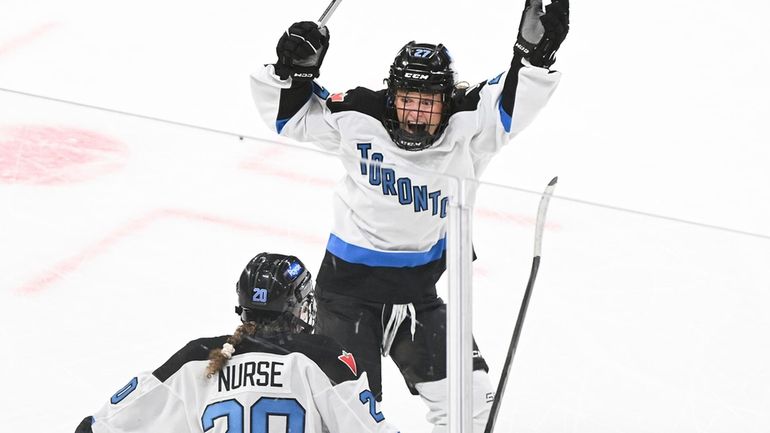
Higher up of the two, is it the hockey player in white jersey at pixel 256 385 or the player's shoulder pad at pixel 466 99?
the player's shoulder pad at pixel 466 99

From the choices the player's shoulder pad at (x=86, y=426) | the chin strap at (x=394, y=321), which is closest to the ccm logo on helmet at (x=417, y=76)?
the chin strap at (x=394, y=321)

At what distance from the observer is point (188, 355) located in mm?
2285

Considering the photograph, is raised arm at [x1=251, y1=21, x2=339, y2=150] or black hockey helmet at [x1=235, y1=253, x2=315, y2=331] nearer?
black hockey helmet at [x1=235, y1=253, x2=315, y2=331]

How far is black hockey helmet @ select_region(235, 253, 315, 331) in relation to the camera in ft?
7.69

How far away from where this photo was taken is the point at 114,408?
2326 millimetres

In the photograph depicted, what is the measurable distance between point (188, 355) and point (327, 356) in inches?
9.6

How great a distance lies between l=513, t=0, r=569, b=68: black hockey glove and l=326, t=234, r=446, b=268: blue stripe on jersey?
1.53ft

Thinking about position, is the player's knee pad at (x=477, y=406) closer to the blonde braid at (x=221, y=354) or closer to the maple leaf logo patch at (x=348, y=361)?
the maple leaf logo patch at (x=348, y=361)

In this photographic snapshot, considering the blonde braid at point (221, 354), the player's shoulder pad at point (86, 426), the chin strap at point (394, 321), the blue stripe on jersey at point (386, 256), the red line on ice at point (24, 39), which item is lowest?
the player's shoulder pad at point (86, 426)

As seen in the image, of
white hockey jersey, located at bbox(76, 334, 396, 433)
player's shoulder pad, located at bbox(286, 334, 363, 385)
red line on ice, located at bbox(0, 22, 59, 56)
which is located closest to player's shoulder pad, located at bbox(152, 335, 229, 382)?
white hockey jersey, located at bbox(76, 334, 396, 433)

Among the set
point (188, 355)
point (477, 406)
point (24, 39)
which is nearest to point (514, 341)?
point (477, 406)

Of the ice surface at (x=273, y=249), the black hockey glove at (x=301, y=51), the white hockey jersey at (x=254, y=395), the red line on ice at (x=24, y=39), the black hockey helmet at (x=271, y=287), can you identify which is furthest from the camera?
the red line on ice at (x=24, y=39)

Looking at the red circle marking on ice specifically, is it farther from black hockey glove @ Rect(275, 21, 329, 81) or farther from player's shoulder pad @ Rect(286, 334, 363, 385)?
black hockey glove @ Rect(275, 21, 329, 81)

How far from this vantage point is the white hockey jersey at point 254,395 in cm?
223
